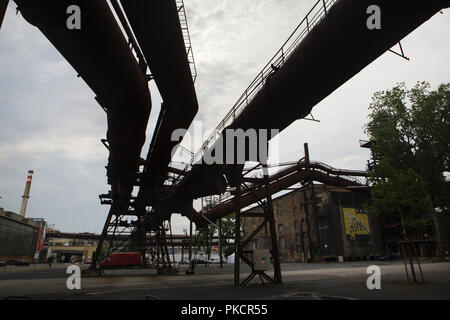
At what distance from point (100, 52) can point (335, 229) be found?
34.1 meters

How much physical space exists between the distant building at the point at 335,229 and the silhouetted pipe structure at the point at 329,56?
2618 centimetres

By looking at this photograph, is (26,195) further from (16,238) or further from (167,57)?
(167,57)

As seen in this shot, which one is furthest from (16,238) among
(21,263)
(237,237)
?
(237,237)

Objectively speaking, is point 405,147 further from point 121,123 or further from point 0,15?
point 0,15

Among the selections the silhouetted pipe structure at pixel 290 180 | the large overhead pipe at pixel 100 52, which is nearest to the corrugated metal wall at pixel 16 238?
the silhouetted pipe structure at pixel 290 180

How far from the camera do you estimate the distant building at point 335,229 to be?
3356 cm

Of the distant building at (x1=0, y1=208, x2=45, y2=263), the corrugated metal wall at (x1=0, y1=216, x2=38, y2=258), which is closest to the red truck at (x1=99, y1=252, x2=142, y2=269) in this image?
the corrugated metal wall at (x1=0, y1=216, x2=38, y2=258)

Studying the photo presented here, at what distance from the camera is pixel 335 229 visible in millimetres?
33938

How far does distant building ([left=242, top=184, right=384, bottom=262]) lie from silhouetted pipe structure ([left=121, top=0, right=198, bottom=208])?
1003 inches

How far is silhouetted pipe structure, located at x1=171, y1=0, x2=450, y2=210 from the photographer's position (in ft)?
17.1

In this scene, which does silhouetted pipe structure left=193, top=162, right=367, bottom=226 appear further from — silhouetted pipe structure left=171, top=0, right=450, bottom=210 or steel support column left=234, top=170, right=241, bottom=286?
silhouetted pipe structure left=171, top=0, right=450, bottom=210

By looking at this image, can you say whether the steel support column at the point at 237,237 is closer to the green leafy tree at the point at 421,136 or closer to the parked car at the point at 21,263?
the green leafy tree at the point at 421,136
